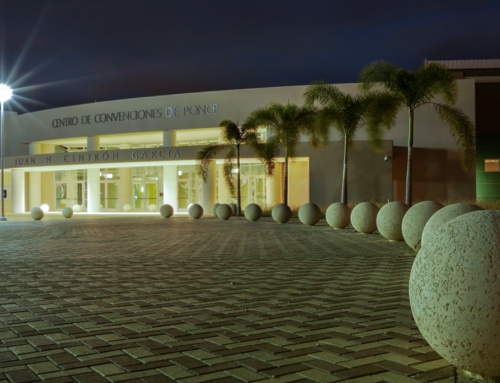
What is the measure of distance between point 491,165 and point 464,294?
122 feet

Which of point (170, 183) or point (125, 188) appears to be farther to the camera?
point (125, 188)

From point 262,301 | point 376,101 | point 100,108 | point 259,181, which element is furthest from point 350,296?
point 100,108

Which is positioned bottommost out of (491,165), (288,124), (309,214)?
(309,214)

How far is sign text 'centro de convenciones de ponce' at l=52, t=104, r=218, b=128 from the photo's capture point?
3928cm

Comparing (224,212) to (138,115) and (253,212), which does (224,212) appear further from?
(138,115)

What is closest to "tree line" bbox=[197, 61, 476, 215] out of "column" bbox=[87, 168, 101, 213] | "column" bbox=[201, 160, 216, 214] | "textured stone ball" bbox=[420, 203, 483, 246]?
"column" bbox=[201, 160, 216, 214]

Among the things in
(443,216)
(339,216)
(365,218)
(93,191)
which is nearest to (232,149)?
(93,191)

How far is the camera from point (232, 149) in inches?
1326

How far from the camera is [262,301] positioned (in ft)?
22.1

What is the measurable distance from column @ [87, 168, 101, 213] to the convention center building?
0.08 metres

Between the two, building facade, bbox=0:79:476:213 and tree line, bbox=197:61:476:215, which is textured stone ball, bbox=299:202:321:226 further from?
building facade, bbox=0:79:476:213

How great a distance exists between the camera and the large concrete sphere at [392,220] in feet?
46.9

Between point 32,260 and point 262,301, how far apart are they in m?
6.33

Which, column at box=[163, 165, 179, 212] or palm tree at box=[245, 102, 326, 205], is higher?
palm tree at box=[245, 102, 326, 205]
